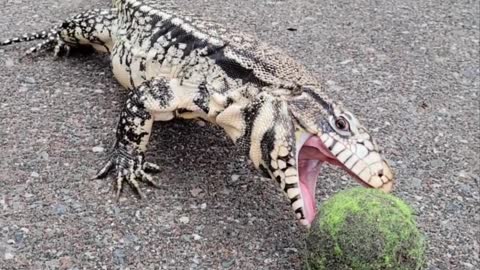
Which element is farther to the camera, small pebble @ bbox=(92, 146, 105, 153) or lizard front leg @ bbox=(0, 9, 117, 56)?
lizard front leg @ bbox=(0, 9, 117, 56)

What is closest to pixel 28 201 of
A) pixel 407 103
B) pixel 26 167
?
pixel 26 167

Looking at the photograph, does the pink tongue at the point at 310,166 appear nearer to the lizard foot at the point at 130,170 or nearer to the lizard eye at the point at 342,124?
the lizard eye at the point at 342,124

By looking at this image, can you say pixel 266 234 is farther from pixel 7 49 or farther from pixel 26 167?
pixel 7 49

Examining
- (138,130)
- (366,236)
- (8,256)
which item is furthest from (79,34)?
(366,236)

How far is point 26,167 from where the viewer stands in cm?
434

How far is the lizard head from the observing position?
3.67 m

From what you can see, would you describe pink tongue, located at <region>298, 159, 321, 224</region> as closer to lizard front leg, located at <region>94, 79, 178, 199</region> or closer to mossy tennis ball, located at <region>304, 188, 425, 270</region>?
mossy tennis ball, located at <region>304, 188, 425, 270</region>

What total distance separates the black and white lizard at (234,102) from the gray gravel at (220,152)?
239 mm

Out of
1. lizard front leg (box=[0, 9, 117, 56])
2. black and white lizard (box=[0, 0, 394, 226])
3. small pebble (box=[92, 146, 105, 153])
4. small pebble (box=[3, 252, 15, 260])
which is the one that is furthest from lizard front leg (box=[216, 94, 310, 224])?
lizard front leg (box=[0, 9, 117, 56])

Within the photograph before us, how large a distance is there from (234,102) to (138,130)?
591 mm

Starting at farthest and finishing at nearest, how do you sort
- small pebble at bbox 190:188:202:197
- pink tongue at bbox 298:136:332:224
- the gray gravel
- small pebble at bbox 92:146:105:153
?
small pebble at bbox 92:146:105:153 → small pebble at bbox 190:188:202:197 → the gray gravel → pink tongue at bbox 298:136:332:224

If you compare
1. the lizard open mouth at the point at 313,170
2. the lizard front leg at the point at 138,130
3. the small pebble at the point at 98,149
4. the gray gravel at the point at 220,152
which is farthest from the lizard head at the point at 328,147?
the small pebble at the point at 98,149

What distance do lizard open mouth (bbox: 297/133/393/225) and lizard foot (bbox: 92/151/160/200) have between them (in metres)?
0.85

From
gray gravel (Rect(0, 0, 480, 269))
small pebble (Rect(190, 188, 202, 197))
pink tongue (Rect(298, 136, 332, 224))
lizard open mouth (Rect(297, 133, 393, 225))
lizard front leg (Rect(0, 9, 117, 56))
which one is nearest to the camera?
lizard open mouth (Rect(297, 133, 393, 225))
